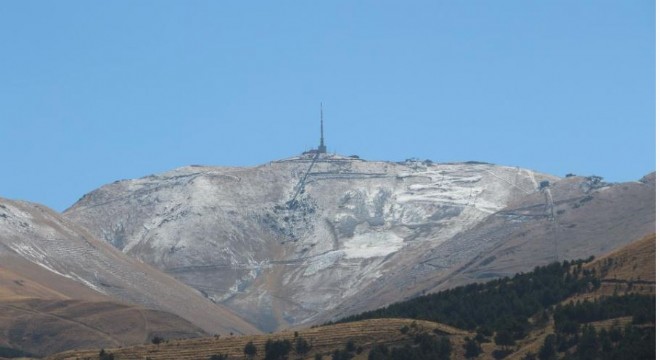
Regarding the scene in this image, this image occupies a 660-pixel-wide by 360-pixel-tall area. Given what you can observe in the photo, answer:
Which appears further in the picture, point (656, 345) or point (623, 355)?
point (623, 355)

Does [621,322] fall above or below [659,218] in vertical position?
above

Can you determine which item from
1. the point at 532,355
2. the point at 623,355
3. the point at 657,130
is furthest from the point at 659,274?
the point at 532,355

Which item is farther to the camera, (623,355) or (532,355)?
(532,355)

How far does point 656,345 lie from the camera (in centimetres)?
7212

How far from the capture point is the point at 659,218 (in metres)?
72.1

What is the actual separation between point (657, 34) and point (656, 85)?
2.27 meters

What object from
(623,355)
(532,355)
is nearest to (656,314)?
(623,355)

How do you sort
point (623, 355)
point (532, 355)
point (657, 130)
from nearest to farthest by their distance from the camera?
1. point (657, 130)
2. point (623, 355)
3. point (532, 355)

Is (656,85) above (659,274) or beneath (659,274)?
above

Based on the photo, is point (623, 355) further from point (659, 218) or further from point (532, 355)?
point (659, 218)

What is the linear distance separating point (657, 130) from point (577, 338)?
423 ft

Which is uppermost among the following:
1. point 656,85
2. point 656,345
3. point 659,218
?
point 656,85

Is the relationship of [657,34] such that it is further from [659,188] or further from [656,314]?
[656,314]

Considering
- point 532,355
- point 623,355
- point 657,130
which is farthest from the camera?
point 532,355
